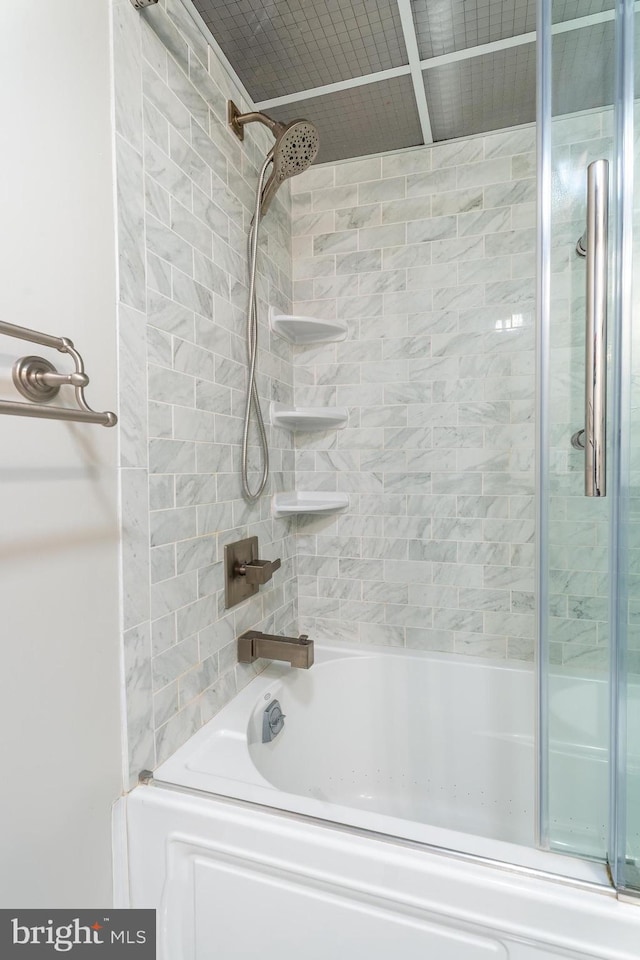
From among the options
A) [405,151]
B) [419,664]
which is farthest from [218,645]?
[405,151]

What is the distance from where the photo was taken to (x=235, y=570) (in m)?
1.38

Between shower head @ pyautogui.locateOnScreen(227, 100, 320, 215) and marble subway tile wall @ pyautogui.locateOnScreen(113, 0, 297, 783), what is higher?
shower head @ pyautogui.locateOnScreen(227, 100, 320, 215)

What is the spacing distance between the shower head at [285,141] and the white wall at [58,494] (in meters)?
0.52

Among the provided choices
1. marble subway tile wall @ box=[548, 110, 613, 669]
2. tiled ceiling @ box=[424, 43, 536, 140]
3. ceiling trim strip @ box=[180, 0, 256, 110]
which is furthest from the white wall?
tiled ceiling @ box=[424, 43, 536, 140]

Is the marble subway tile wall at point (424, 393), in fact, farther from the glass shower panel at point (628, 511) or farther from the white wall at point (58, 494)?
the white wall at point (58, 494)

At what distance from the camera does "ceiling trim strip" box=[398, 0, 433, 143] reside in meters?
1.21

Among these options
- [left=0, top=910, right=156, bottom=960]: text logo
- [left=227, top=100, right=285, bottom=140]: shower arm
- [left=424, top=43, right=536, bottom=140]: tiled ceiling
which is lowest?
[left=0, top=910, right=156, bottom=960]: text logo

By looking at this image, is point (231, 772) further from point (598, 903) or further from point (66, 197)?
point (66, 197)

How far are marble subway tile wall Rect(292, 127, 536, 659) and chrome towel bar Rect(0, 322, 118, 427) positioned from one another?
1.19 meters

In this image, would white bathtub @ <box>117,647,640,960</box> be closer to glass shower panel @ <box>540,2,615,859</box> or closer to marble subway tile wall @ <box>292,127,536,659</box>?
glass shower panel @ <box>540,2,615,859</box>

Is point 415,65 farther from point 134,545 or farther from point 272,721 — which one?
point 272,721

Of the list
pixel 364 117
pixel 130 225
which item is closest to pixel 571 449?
pixel 130 225

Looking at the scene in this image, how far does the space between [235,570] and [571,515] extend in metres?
0.89

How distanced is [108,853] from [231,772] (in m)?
0.27
